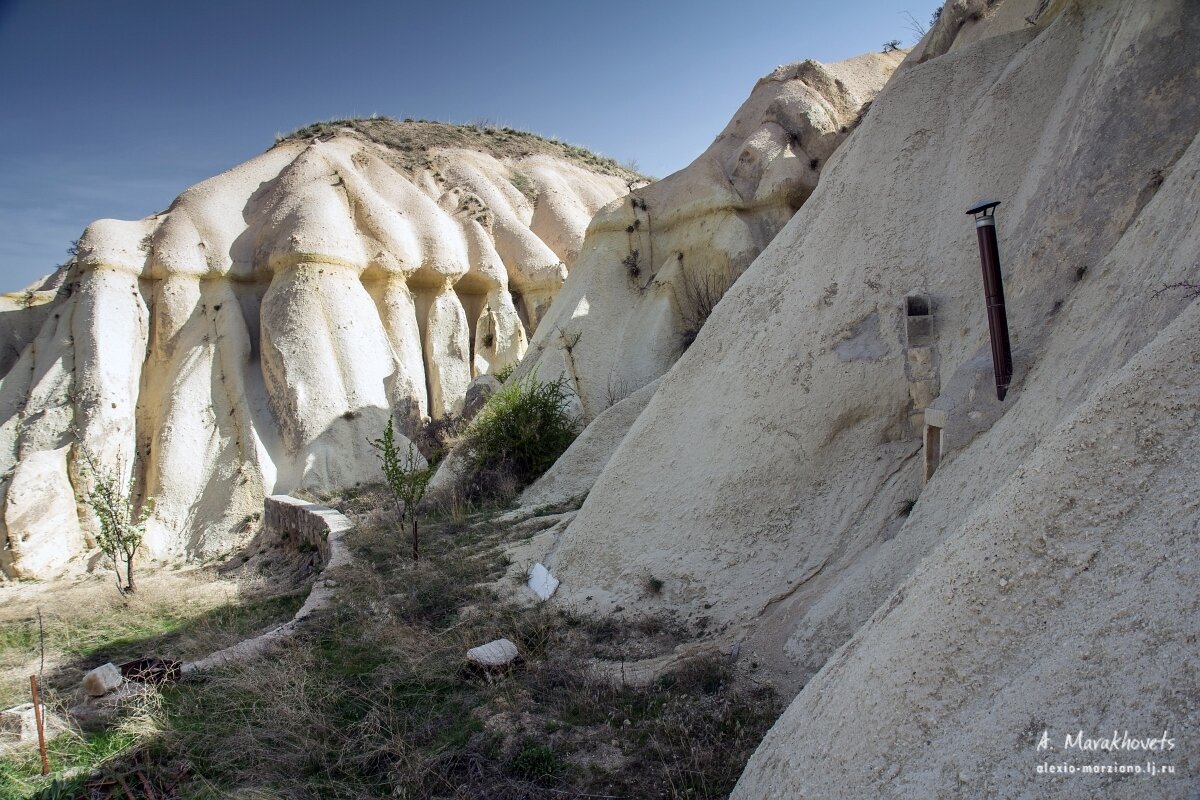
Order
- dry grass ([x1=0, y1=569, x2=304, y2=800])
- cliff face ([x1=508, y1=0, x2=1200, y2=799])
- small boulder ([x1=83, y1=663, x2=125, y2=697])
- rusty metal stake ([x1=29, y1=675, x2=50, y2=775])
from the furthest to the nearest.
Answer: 1. small boulder ([x1=83, y1=663, x2=125, y2=697])
2. dry grass ([x1=0, y1=569, x2=304, y2=800])
3. rusty metal stake ([x1=29, y1=675, x2=50, y2=775])
4. cliff face ([x1=508, y1=0, x2=1200, y2=799])

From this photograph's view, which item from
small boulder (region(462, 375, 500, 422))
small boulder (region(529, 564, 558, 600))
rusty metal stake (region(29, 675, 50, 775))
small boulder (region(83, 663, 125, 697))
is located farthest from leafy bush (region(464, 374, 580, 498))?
rusty metal stake (region(29, 675, 50, 775))

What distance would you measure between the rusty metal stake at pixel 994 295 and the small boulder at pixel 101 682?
6.84 m

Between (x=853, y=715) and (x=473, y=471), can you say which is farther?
(x=473, y=471)

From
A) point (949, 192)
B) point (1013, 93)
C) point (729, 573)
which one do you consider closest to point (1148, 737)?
point (729, 573)

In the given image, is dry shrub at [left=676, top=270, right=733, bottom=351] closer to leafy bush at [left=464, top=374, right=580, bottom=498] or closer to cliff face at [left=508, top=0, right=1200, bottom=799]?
leafy bush at [left=464, top=374, right=580, bottom=498]

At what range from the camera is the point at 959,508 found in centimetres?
424

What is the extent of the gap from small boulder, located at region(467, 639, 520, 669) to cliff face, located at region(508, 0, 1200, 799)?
1.09m

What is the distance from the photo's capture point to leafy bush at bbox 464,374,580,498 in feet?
39.2

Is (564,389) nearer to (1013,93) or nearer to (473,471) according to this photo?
(473,471)

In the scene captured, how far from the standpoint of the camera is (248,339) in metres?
18.4

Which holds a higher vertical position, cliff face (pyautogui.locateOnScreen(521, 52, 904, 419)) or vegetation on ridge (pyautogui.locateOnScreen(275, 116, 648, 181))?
vegetation on ridge (pyautogui.locateOnScreen(275, 116, 648, 181))

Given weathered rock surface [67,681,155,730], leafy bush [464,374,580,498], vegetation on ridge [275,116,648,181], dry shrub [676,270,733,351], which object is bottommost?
weathered rock surface [67,681,155,730]

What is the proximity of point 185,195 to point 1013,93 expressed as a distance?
64.6 ft

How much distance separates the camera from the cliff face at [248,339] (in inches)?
628
